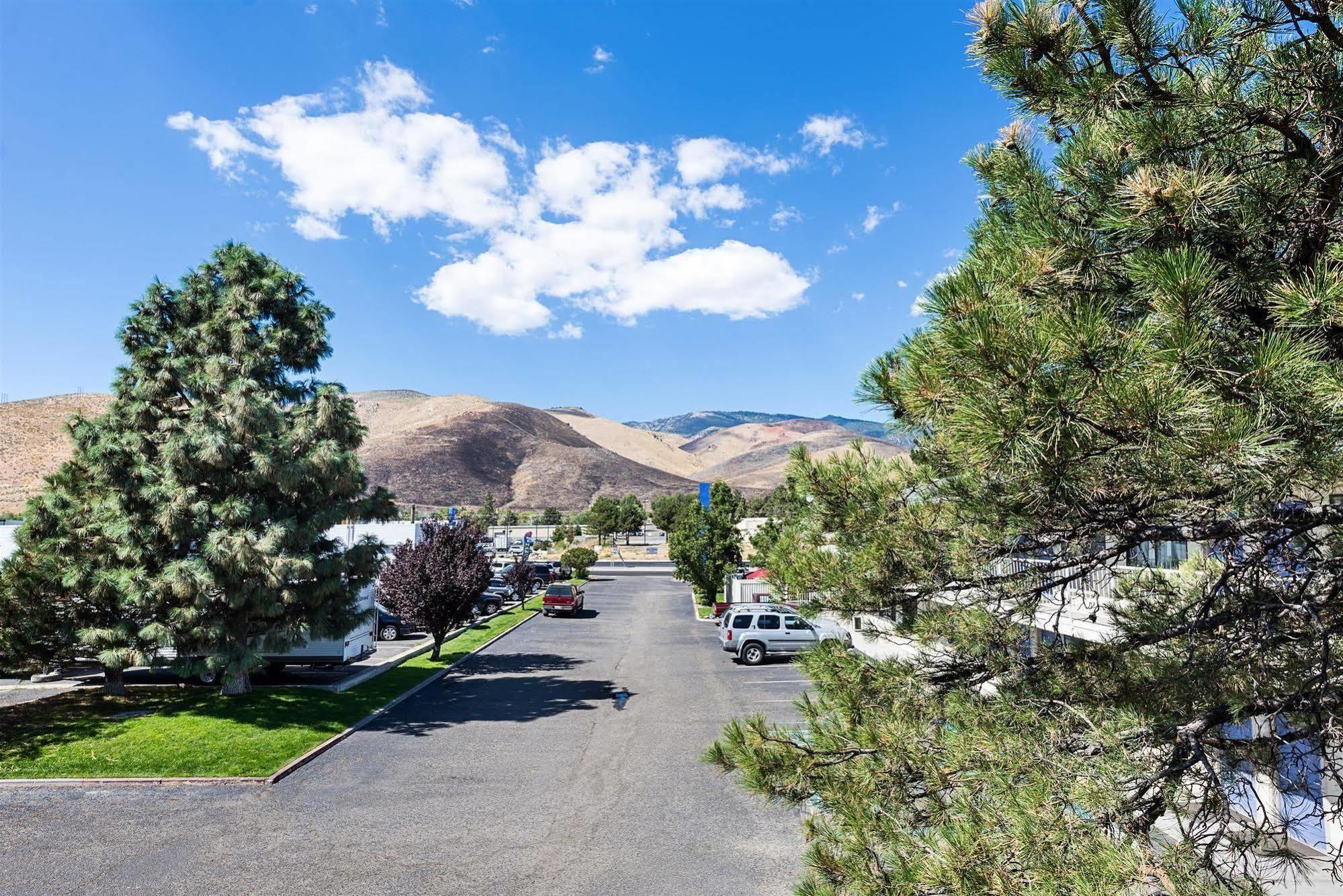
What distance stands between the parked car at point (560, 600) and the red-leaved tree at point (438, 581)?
1154 centimetres

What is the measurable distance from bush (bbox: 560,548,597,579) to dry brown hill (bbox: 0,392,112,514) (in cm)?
5002

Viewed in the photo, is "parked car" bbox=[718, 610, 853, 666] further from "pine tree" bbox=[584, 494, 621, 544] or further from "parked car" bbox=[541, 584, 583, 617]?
"pine tree" bbox=[584, 494, 621, 544]

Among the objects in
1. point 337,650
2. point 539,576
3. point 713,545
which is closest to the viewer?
point 337,650

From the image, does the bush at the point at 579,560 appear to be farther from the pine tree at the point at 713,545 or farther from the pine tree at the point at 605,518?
the pine tree at the point at 605,518

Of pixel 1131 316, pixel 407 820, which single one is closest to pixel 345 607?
pixel 407 820

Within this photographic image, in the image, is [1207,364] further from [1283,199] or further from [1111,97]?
[1111,97]

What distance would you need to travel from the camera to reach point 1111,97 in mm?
3588

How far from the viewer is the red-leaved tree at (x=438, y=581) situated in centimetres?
2242

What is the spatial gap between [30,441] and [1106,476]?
122061 millimetres

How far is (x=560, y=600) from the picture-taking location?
35562 millimetres

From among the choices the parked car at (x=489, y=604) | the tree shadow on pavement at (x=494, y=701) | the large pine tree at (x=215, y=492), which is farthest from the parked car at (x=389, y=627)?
the large pine tree at (x=215, y=492)

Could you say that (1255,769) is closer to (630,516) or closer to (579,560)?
(579,560)

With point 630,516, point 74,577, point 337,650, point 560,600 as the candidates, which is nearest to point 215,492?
point 74,577

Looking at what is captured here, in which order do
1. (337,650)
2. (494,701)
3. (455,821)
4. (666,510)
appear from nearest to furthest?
(455,821), (494,701), (337,650), (666,510)
